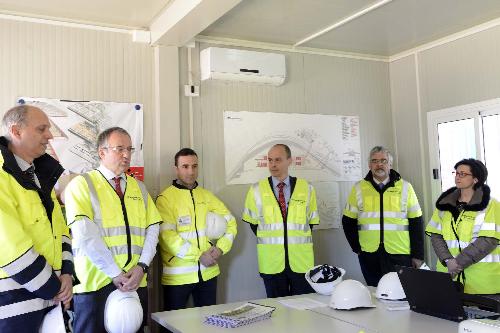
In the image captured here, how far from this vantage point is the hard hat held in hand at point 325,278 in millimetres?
3016

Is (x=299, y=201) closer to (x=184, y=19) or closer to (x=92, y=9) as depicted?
(x=184, y=19)

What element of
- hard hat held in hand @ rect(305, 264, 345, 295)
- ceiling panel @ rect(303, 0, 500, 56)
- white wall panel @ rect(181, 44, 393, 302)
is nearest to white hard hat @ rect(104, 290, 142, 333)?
hard hat held in hand @ rect(305, 264, 345, 295)

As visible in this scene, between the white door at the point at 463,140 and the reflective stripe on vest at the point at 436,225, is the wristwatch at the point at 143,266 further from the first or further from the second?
the white door at the point at 463,140

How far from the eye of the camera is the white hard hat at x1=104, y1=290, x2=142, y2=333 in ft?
8.89

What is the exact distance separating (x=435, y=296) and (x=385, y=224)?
6.26ft

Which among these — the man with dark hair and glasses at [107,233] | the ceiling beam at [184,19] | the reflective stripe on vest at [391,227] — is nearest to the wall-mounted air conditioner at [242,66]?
the ceiling beam at [184,19]

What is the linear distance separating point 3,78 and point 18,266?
2205 mm

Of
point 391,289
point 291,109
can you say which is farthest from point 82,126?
point 391,289

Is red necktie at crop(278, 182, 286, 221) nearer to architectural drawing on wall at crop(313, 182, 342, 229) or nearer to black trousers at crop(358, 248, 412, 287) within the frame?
black trousers at crop(358, 248, 412, 287)

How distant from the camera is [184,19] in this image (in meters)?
3.69

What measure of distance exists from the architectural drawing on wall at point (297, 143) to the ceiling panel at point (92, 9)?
4.02 ft

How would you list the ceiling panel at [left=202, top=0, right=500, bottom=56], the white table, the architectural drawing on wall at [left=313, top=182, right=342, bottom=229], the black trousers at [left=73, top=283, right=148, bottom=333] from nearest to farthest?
1. the white table
2. the black trousers at [left=73, top=283, right=148, bottom=333]
3. the ceiling panel at [left=202, top=0, right=500, bottom=56]
4. the architectural drawing on wall at [left=313, top=182, right=342, bottom=229]

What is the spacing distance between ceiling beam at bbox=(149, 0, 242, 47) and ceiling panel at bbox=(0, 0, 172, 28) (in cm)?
8

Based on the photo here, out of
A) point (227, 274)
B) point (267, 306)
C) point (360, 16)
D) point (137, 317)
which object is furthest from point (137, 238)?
point (360, 16)
